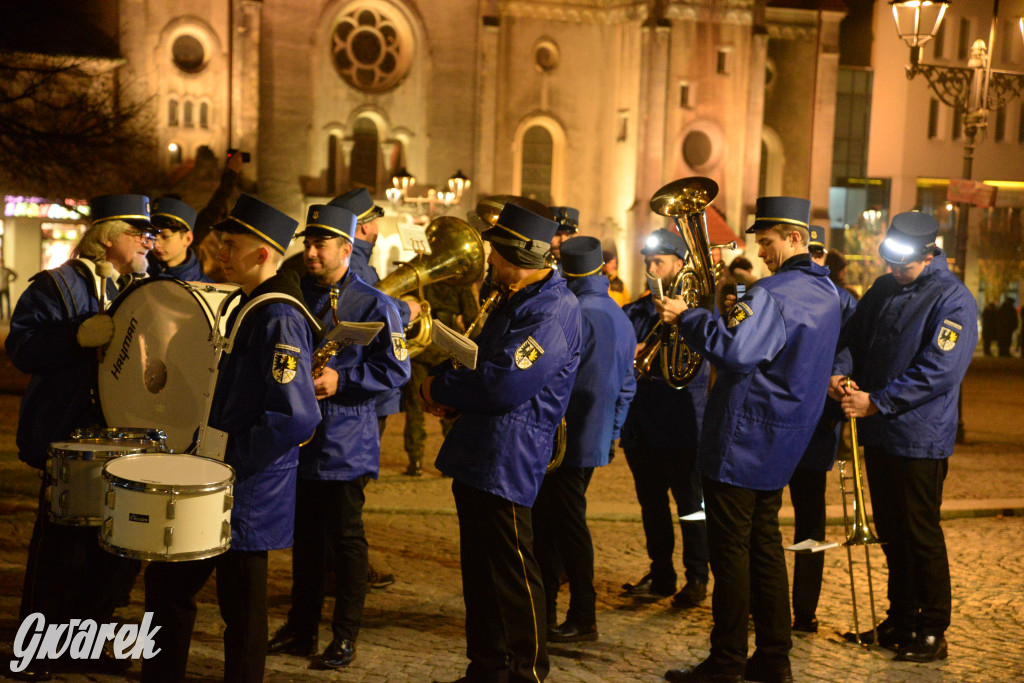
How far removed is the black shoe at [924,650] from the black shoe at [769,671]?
0.83 m

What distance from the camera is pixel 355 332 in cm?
427

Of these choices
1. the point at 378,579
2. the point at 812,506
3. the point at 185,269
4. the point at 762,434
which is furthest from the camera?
the point at 378,579

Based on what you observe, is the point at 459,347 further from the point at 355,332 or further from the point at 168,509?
the point at 168,509

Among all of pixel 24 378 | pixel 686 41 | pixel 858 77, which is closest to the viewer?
pixel 24 378

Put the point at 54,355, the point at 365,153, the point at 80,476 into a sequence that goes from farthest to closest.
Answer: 1. the point at 365,153
2. the point at 54,355
3. the point at 80,476

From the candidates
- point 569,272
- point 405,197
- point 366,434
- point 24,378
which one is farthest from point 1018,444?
point 405,197

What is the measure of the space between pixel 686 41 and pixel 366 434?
119 feet

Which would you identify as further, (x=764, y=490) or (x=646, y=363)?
(x=646, y=363)

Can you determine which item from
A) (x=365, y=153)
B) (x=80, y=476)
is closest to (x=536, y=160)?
(x=365, y=153)

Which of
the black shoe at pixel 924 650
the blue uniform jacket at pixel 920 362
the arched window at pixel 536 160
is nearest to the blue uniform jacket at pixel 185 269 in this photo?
the blue uniform jacket at pixel 920 362

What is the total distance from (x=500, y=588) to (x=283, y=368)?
143 cm

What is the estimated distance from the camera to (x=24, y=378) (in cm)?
1817

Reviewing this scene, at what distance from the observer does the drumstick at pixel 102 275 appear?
501 centimetres

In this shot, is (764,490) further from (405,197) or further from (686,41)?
(686,41)
